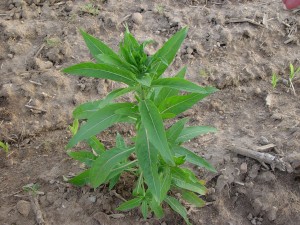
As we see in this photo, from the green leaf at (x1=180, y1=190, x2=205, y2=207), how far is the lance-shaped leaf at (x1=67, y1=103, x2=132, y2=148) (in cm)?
109

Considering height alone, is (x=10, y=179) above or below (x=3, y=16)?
below

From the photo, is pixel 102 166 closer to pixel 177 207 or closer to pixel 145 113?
pixel 145 113

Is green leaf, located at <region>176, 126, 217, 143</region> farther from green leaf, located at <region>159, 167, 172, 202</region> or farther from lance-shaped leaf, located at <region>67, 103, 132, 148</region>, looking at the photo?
lance-shaped leaf, located at <region>67, 103, 132, 148</region>

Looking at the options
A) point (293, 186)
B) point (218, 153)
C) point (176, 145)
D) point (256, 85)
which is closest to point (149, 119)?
point (176, 145)

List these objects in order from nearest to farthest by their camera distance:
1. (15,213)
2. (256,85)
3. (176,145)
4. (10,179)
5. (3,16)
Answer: (176,145)
(15,213)
(10,179)
(256,85)
(3,16)

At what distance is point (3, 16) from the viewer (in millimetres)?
5812

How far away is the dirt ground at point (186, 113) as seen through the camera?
386 cm

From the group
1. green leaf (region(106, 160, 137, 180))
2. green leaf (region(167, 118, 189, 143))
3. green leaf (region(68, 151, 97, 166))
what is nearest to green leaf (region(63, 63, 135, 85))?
green leaf (region(167, 118, 189, 143))

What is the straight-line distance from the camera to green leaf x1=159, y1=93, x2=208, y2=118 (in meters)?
3.15

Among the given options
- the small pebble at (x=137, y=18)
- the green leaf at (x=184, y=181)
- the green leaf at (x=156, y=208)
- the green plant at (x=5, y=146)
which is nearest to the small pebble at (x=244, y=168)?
the green leaf at (x=184, y=181)

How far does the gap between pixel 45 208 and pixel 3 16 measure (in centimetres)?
322

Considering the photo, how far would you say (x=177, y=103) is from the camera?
125 inches

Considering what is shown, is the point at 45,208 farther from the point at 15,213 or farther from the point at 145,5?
the point at 145,5

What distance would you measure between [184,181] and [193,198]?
283 millimetres
